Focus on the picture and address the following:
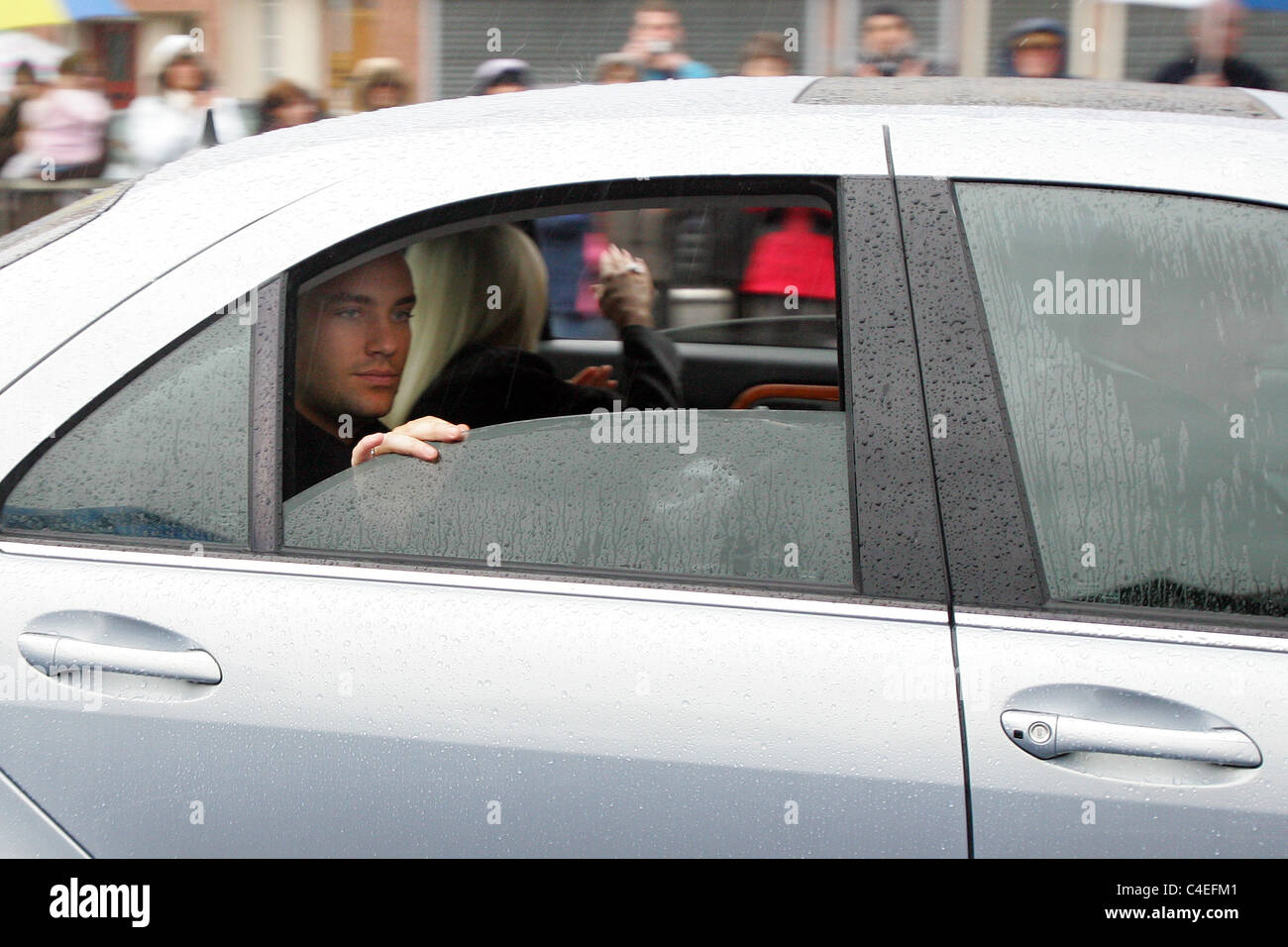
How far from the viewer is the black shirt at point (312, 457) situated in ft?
5.57

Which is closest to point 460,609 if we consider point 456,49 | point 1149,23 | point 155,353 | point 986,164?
point 155,353

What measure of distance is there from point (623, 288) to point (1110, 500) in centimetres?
86

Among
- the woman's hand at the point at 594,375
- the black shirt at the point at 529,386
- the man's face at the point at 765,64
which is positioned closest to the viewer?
the black shirt at the point at 529,386

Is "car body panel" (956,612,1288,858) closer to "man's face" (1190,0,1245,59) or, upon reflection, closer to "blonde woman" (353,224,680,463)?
"blonde woman" (353,224,680,463)

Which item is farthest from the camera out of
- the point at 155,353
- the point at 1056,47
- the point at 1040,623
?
the point at 1056,47

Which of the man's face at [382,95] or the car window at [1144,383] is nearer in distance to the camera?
the car window at [1144,383]

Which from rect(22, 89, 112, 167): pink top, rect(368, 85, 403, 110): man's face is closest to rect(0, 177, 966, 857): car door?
rect(368, 85, 403, 110): man's face

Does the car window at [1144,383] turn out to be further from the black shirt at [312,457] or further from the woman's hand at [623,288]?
the black shirt at [312,457]

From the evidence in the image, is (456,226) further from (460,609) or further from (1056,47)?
(1056,47)

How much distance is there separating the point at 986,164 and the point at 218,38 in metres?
7.98

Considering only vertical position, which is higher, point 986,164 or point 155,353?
point 986,164

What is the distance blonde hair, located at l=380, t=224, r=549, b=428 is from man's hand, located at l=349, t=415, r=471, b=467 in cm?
3

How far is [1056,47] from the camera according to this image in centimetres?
520
